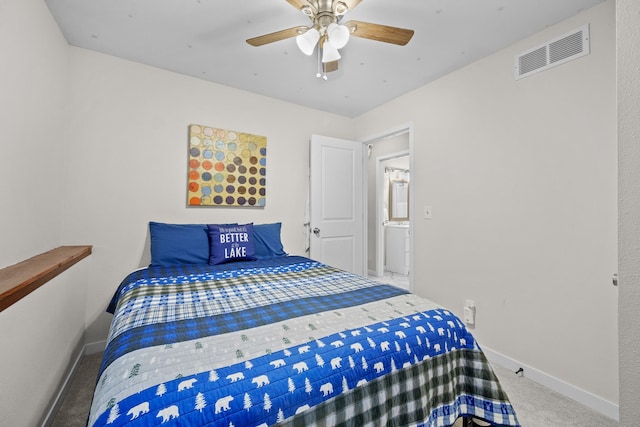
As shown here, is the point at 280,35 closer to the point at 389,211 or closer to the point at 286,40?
the point at 286,40

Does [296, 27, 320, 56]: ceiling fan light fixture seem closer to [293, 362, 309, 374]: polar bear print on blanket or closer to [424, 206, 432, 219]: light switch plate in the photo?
[293, 362, 309, 374]: polar bear print on blanket

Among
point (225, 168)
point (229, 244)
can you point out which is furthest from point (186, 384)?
point (225, 168)

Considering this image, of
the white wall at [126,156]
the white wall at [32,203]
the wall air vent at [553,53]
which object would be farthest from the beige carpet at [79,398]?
the wall air vent at [553,53]

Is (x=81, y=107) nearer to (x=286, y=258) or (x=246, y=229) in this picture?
(x=246, y=229)

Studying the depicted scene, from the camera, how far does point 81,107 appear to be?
2283 millimetres

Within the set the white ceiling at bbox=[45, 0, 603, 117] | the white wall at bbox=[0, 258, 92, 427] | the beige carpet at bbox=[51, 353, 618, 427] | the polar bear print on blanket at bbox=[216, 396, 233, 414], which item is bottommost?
the beige carpet at bbox=[51, 353, 618, 427]

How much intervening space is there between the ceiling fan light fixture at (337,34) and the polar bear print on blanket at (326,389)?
1.63 m

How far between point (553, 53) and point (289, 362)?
2.51 m

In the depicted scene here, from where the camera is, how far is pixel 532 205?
6.64ft

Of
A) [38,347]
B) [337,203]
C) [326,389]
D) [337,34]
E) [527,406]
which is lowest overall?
[527,406]

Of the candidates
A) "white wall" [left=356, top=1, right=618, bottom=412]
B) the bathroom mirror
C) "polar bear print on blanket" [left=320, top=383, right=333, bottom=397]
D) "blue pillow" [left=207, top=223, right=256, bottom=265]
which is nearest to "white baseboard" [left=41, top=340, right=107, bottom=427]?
"blue pillow" [left=207, top=223, right=256, bottom=265]

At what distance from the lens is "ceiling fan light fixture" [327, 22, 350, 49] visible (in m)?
1.52

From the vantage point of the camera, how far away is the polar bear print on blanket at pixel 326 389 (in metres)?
0.84

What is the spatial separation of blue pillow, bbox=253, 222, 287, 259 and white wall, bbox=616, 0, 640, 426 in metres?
2.32
